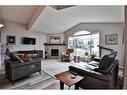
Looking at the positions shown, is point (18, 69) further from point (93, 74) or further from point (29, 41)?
point (29, 41)

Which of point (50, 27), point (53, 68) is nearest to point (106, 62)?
point (53, 68)

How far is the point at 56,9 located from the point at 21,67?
289 centimetres

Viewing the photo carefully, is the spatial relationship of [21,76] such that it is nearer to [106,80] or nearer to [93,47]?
[106,80]

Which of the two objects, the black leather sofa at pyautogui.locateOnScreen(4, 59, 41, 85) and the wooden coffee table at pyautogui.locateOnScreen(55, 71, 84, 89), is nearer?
the wooden coffee table at pyautogui.locateOnScreen(55, 71, 84, 89)

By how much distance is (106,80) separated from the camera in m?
2.08

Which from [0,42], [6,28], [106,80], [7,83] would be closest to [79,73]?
[106,80]

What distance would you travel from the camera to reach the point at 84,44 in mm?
8625

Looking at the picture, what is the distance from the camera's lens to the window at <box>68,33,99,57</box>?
774cm

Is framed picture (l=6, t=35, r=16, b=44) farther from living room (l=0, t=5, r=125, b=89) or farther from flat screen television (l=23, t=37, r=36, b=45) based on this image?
flat screen television (l=23, t=37, r=36, b=45)

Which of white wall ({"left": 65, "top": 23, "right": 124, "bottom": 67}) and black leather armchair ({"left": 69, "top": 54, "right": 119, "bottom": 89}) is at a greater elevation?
white wall ({"left": 65, "top": 23, "right": 124, "bottom": 67})

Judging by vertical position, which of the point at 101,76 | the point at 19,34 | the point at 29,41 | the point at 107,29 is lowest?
the point at 101,76

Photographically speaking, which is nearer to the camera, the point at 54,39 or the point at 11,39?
the point at 11,39

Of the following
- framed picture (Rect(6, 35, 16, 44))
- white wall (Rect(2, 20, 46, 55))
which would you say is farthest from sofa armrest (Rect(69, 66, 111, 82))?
white wall (Rect(2, 20, 46, 55))

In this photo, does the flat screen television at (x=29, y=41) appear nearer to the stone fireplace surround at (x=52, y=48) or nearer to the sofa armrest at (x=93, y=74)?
the stone fireplace surround at (x=52, y=48)
